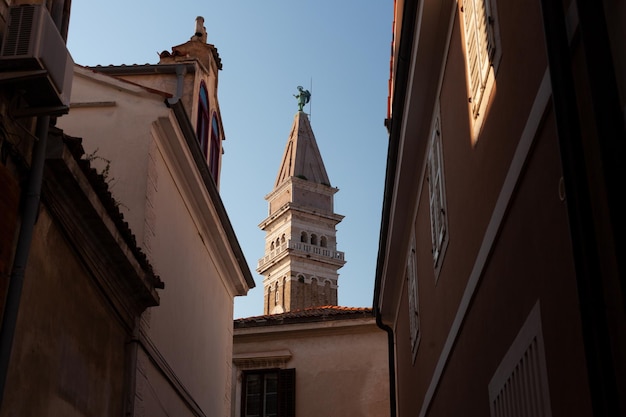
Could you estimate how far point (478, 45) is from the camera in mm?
7133

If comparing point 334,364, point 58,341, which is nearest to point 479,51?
point 58,341

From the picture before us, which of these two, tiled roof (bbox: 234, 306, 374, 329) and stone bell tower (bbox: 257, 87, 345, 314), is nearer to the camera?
tiled roof (bbox: 234, 306, 374, 329)

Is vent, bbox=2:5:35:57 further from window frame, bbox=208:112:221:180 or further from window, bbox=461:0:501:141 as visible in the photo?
window frame, bbox=208:112:221:180

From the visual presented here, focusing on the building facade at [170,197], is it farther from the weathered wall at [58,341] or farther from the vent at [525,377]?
the vent at [525,377]

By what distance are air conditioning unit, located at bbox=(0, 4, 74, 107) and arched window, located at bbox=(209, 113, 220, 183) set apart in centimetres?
945

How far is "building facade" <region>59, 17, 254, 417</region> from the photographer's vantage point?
12.2m

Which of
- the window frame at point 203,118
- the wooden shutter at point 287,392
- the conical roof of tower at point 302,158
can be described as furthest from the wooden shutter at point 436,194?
the conical roof of tower at point 302,158

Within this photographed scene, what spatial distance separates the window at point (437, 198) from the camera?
938 centimetres

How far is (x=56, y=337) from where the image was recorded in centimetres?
826

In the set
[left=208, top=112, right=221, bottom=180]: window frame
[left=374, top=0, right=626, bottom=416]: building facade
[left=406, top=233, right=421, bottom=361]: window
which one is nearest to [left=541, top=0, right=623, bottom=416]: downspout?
[left=374, top=0, right=626, bottom=416]: building facade

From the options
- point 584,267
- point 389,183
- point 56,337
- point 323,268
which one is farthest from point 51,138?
point 323,268

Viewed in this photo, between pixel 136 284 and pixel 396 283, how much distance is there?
22.1 feet

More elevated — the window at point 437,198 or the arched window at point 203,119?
the arched window at point 203,119

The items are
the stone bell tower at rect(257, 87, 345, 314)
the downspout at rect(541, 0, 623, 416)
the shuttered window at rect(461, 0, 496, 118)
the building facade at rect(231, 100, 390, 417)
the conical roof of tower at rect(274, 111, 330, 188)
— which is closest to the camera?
the downspout at rect(541, 0, 623, 416)
